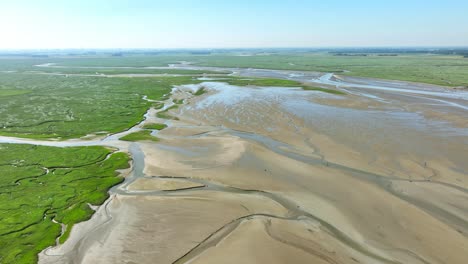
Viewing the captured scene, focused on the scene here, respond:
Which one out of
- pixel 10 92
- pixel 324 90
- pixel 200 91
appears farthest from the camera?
pixel 10 92

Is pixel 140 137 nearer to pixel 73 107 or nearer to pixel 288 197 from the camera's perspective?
pixel 288 197

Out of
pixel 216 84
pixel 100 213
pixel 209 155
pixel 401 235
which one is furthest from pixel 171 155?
pixel 216 84

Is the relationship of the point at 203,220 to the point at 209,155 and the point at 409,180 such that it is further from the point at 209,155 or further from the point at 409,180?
the point at 409,180

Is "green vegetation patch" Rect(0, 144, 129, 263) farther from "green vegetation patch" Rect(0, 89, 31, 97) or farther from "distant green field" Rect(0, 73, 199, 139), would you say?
"green vegetation patch" Rect(0, 89, 31, 97)

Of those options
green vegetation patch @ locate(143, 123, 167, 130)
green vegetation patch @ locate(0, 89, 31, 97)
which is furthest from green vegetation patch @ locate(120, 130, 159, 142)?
green vegetation patch @ locate(0, 89, 31, 97)

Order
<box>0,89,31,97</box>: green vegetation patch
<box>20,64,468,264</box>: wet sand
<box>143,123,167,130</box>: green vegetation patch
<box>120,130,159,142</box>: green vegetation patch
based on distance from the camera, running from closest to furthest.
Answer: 1. <box>20,64,468,264</box>: wet sand
2. <box>120,130,159,142</box>: green vegetation patch
3. <box>143,123,167,130</box>: green vegetation patch
4. <box>0,89,31,97</box>: green vegetation patch

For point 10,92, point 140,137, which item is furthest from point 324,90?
point 10,92
